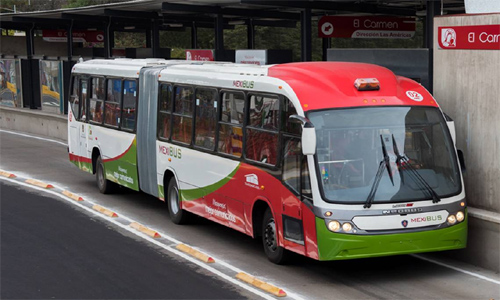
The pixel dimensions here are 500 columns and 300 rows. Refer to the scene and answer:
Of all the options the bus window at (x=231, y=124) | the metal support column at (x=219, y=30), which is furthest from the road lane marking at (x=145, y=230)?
the metal support column at (x=219, y=30)

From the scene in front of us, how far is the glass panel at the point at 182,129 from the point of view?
15.9 metres

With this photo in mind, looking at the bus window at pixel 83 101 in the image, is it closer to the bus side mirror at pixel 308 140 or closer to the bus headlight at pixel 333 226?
the bus side mirror at pixel 308 140

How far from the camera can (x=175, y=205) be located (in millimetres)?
16594

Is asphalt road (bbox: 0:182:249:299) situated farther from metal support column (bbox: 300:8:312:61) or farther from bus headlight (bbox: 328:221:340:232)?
metal support column (bbox: 300:8:312:61)

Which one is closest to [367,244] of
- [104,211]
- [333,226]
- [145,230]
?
[333,226]

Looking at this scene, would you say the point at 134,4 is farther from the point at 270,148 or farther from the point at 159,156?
the point at 270,148

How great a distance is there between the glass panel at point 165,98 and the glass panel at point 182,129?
48 cm

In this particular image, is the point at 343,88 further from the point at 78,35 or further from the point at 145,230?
the point at 78,35

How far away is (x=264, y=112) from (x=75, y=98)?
1006 cm

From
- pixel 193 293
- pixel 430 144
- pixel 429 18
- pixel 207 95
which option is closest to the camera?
pixel 193 293

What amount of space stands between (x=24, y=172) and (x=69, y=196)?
170 inches

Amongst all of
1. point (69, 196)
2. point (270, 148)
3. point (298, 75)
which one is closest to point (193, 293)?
point (270, 148)

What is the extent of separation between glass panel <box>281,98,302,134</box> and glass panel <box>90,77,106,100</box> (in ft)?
28.5

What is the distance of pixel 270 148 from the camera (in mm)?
12898
